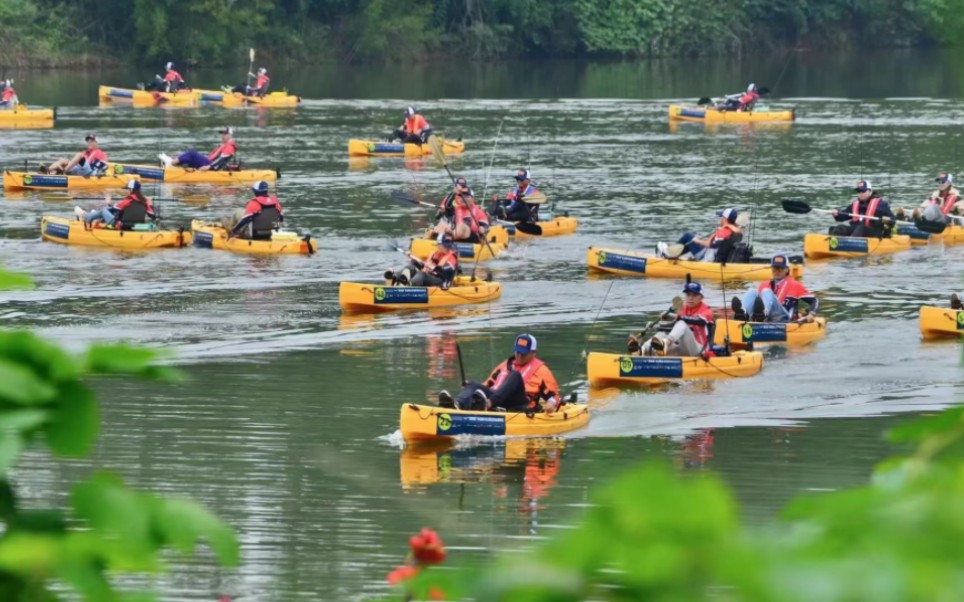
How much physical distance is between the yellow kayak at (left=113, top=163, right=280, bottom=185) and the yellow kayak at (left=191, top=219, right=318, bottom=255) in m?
11.7

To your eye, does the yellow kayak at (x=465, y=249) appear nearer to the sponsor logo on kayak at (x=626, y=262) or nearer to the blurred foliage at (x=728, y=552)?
the sponsor logo on kayak at (x=626, y=262)

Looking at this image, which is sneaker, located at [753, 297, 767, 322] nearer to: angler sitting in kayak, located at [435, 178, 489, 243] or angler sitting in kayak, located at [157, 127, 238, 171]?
angler sitting in kayak, located at [435, 178, 489, 243]

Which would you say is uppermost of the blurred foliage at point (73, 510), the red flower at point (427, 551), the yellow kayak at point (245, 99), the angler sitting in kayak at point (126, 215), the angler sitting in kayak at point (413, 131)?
the blurred foliage at point (73, 510)

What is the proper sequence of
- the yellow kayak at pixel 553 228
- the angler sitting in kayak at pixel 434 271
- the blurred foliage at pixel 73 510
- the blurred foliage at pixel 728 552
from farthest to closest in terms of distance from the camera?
the yellow kayak at pixel 553 228
the angler sitting in kayak at pixel 434 271
the blurred foliage at pixel 73 510
the blurred foliage at pixel 728 552

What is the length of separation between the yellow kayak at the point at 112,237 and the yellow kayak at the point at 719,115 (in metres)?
36.1

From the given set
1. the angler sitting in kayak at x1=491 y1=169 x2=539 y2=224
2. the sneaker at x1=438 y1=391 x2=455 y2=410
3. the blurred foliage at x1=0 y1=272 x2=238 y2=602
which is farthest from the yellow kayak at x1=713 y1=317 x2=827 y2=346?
the blurred foliage at x1=0 y1=272 x2=238 y2=602

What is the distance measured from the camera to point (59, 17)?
93.2m

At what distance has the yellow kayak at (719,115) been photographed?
239ft

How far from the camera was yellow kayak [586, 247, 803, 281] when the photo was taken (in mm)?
37188

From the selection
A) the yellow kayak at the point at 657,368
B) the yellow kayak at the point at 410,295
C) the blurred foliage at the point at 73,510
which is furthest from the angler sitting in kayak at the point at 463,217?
the blurred foliage at the point at 73,510

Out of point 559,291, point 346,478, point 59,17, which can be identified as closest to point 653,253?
point 559,291

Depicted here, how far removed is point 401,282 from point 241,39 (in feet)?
213

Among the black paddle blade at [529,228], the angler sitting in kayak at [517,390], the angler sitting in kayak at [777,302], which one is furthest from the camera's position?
the black paddle blade at [529,228]

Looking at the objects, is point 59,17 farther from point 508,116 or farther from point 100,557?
point 100,557
